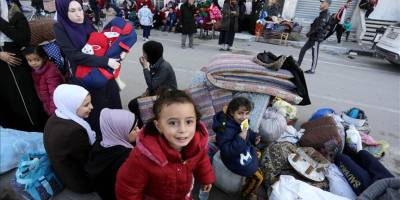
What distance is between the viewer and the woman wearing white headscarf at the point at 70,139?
1.94m

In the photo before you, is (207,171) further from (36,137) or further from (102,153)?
(36,137)

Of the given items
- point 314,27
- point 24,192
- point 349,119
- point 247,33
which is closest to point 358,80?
point 314,27

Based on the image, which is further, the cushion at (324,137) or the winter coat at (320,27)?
the winter coat at (320,27)

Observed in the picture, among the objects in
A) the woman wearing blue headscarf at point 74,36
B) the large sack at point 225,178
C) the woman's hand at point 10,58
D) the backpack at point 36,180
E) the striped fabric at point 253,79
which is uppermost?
the woman wearing blue headscarf at point 74,36

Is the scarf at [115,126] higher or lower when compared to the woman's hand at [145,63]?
lower

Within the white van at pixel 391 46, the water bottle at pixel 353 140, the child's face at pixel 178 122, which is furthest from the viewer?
the white van at pixel 391 46

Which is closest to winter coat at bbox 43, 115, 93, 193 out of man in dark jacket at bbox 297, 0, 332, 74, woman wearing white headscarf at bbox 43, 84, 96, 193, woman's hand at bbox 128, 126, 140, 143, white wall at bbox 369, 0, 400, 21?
woman wearing white headscarf at bbox 43, 84, 96, 193

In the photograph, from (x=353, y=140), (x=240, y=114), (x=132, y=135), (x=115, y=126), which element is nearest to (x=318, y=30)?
(x=353, y=140)

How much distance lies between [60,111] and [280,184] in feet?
6.51

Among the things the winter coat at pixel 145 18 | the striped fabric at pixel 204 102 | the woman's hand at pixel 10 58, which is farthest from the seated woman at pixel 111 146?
the winter coat at pixel 145 18

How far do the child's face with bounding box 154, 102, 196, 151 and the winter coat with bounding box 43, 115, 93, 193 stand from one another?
0.81 m

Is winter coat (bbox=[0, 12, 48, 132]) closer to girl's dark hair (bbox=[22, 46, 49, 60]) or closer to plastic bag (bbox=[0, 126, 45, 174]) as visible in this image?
girl's dark hair (bbox=[22, 46, 49, 60])

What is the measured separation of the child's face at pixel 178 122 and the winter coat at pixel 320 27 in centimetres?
613

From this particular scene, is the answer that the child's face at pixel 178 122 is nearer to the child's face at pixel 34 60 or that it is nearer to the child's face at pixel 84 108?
the child's face at pixel 84 108
